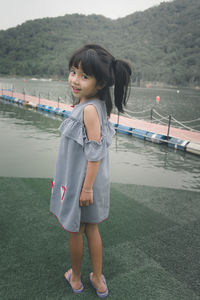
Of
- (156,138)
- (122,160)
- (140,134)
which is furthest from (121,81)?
(140,134)

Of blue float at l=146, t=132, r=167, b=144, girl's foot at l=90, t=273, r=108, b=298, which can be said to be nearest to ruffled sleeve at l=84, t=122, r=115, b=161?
→ girl's foot at l=90, t=273, r=108, b=298

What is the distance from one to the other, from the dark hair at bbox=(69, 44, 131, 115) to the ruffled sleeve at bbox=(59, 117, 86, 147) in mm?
241

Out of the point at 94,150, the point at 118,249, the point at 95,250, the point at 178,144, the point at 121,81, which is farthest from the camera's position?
the point at 178,144

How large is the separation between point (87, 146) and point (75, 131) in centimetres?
12

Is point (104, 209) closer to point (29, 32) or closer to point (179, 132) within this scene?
point (179, 132)

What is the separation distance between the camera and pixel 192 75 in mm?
91375

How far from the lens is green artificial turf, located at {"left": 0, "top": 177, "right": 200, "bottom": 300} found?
6.16ft

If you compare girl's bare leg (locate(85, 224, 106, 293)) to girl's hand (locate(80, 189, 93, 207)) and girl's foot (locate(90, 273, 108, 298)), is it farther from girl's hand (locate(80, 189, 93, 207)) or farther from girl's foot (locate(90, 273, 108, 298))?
girl's hand (locate(80, 189, 93, 207))

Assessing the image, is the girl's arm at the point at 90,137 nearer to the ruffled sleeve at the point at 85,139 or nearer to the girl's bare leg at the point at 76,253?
the ruffled sleeve at the point at 85,139

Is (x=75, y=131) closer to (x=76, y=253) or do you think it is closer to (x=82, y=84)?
(x=82, y=84)

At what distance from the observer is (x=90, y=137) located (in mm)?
1506

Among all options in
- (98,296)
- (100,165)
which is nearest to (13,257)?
(98,296)

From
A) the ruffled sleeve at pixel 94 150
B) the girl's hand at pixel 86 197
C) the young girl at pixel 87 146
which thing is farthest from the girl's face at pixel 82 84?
the girl's hand at pixel 86 197

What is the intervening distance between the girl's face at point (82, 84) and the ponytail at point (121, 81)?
150 mm
